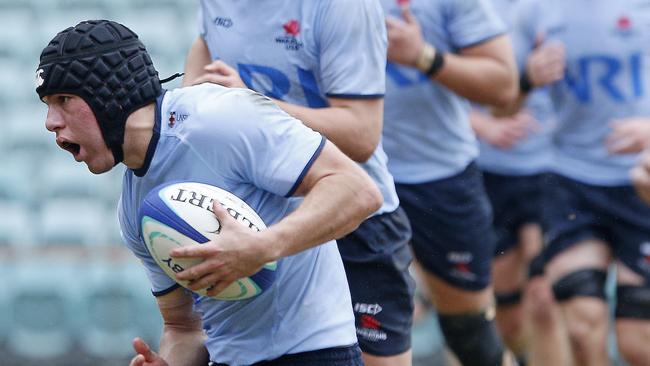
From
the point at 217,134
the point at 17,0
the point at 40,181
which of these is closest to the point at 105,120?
the point at 217,134

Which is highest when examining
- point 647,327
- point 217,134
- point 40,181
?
point 217,134

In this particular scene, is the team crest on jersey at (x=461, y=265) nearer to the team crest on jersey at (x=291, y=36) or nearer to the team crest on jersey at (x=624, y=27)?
the team crest on jersey at (x=624, y=27)

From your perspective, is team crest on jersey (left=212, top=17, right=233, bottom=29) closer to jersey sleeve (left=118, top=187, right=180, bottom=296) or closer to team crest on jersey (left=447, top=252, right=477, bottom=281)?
jersey sleeve (left=118, top=187, right=180, bottom=296)

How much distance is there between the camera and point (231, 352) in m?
4.21

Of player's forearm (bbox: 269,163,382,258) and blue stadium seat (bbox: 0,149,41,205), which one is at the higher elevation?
player's forearm (bbox: 269,163,382,258)

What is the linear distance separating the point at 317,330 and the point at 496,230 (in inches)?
160

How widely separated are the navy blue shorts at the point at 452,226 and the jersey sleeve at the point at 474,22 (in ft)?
2.15

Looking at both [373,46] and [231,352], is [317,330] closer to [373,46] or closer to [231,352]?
[231,352]

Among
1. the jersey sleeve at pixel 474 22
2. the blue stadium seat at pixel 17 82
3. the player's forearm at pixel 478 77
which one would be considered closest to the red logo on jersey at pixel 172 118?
the player's forearm at pixel 478 77

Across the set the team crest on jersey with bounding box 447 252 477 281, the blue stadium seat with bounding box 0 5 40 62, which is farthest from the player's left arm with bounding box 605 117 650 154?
the blue stadium seat with bounding box 0 5 40 62

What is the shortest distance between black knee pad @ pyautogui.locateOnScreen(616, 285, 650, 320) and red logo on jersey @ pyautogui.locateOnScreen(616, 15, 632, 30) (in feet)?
4.35

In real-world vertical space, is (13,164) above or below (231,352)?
below

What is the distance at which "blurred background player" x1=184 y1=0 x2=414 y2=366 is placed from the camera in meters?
4.73

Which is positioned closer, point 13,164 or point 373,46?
point 373,46
